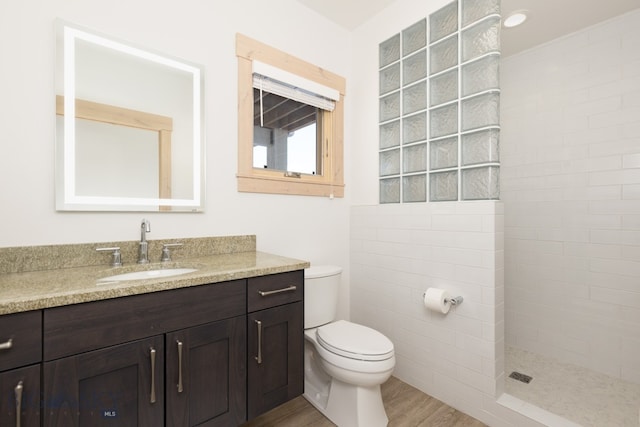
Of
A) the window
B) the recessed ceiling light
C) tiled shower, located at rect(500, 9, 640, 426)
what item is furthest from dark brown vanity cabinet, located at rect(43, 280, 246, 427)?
the recessed ceiling light

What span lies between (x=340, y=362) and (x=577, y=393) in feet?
5.09

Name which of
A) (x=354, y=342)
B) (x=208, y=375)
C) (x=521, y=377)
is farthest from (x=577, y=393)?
(x=208, y=375)

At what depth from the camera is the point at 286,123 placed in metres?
2.10

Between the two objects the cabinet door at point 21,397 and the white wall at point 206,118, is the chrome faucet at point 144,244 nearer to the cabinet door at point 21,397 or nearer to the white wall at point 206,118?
the white wall at point 206,118

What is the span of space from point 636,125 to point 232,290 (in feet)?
8.85

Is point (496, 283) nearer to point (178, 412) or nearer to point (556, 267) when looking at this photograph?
point (556, 267)

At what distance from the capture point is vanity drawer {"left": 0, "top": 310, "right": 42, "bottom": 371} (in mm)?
789

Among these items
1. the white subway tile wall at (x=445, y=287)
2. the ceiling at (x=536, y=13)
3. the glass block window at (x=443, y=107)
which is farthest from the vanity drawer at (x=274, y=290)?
the ceiling at (x=536, y=13)

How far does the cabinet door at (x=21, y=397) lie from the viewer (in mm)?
794

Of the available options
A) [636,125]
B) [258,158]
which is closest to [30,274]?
[258,158]

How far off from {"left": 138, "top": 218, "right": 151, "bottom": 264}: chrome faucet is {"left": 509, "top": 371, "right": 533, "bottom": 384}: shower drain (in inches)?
93.8

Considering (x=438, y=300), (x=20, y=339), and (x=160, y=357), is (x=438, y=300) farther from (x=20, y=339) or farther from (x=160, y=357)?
(x=20, y=339)

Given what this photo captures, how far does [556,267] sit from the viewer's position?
7.47ft

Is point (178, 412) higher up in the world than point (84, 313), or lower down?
lower down
